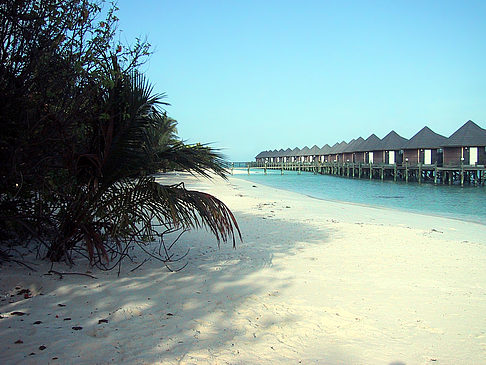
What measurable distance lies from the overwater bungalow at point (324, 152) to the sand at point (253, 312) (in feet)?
236

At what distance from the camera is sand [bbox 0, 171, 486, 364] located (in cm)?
281

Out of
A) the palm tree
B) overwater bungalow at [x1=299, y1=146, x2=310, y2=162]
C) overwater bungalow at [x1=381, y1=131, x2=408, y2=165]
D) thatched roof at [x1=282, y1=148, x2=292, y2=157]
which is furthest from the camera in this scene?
thatched roof at [x1=282, y1=148, x2=292, y2=157]

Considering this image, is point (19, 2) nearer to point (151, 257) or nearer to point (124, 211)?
point (124, 211)

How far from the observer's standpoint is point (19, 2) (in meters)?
3.66

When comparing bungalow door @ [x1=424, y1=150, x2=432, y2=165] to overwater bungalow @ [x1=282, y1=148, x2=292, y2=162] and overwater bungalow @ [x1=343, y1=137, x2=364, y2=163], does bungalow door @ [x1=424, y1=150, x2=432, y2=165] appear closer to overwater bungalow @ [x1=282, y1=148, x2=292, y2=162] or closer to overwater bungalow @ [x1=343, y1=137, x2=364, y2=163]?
overwater bungalow @ [x1=343, y1=137, x2=364, y2=163]

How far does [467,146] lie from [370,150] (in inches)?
673

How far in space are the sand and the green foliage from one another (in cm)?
64

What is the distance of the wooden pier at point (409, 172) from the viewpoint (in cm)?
3812

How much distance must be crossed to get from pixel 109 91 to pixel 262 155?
106844mm

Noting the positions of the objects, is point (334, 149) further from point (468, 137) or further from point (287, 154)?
point (468, 137)

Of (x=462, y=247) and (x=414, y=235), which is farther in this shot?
(x=414, y=235)

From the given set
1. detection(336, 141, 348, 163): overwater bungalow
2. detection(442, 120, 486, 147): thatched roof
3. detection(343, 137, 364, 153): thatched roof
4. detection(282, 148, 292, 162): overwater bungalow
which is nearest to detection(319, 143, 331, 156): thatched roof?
detection(336, 141, 348, 163): overwater bungalow

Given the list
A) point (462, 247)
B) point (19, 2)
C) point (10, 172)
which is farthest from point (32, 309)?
point (462, 247)

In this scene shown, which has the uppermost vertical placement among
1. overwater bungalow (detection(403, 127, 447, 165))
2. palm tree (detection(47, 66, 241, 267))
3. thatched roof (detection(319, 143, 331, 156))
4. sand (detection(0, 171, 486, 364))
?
thatched roof (detection(319, 143, 331, 156))
